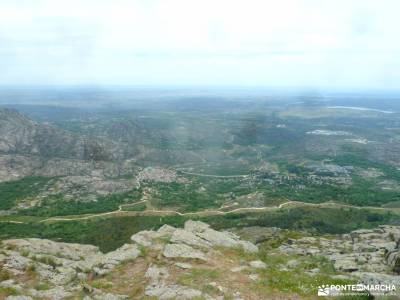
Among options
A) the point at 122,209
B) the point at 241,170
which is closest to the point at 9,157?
the point at 122,209

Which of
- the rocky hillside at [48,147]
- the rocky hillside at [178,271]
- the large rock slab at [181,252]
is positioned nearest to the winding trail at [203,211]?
the rocky hillside at [48,147]

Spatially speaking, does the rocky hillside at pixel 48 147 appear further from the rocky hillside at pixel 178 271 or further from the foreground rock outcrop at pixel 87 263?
the rocky hillside at pixel 178 271

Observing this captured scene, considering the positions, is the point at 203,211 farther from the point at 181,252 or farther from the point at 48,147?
the point at 48,147

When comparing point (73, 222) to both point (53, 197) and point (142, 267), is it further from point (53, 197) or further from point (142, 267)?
point (142, 267)

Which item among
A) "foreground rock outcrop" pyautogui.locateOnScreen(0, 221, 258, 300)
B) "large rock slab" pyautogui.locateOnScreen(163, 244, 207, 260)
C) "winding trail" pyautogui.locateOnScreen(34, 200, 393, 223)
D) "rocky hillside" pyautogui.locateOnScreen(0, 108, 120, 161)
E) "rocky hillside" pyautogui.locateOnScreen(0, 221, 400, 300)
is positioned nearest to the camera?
"rocky hillside" pyautogui.locateOnScreen(0, 221, 400, 300)

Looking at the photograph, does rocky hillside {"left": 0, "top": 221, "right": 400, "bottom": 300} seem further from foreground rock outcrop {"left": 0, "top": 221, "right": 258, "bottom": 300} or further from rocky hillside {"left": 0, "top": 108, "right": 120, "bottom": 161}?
rocky hillside {"left": 0, "top": 108, "right": 120, "bottom": 161}

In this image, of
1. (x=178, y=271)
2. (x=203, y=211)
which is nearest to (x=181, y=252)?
(x=178, y=271)

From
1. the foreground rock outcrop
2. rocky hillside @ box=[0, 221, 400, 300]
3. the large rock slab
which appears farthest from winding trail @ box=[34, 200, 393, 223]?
the large rock slab

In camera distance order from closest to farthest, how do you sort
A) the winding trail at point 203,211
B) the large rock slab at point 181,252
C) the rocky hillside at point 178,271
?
the rocky hillside at point 178,271, the large rock slab at point 181,252, the winding trail at point 203,211
